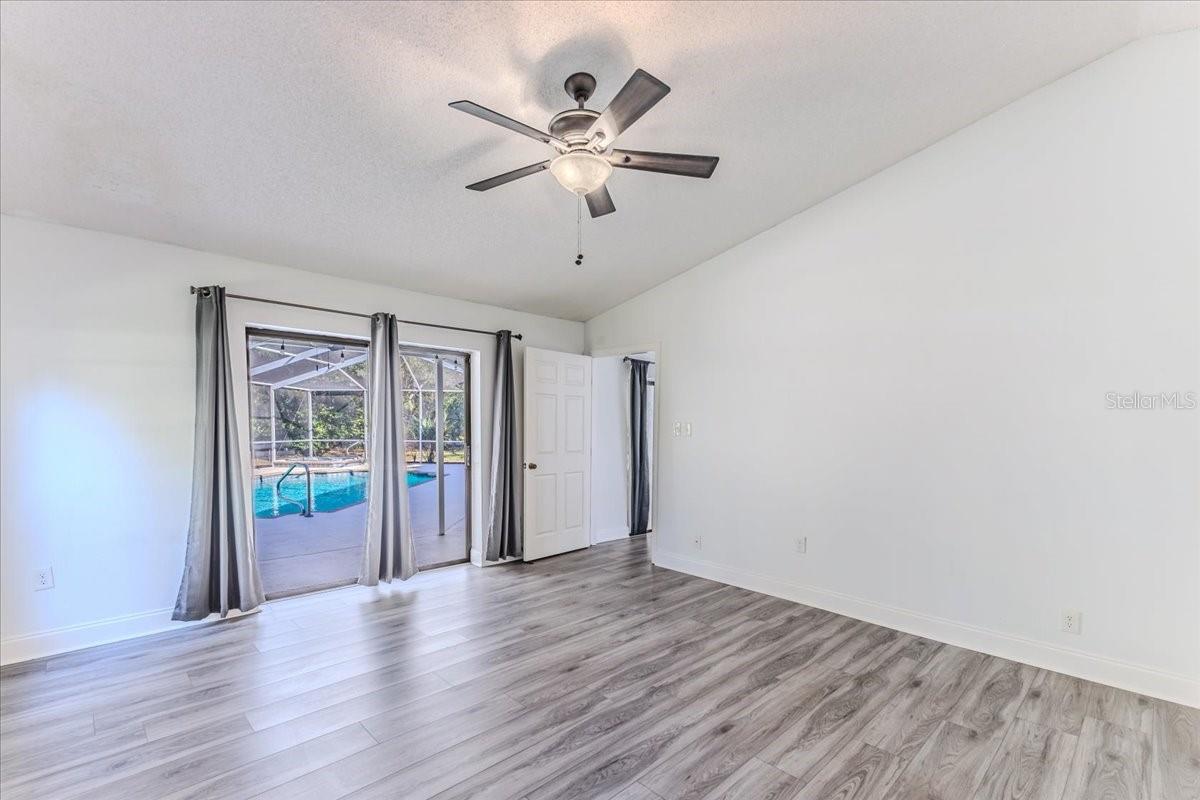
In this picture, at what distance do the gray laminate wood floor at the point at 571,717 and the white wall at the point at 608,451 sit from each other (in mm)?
2353

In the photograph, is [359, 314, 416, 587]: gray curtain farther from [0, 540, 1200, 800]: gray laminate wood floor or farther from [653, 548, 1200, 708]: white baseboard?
[653, 548, 1200, 708]: white baseboard

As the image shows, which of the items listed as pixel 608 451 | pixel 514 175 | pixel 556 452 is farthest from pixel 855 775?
pixel 608 451

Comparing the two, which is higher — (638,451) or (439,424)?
(439,424)

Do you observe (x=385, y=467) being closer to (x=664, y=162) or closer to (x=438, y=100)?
(x=438, y=100)

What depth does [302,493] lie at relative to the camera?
6.59 metres

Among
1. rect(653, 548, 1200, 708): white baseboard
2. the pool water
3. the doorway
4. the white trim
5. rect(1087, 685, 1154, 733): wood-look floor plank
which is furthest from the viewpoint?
the pool water

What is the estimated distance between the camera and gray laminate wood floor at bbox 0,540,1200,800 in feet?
6.73

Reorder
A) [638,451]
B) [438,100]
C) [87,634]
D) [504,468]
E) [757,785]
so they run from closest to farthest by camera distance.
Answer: [757,785], [438,100], [87,634], [504,468], [638,451]

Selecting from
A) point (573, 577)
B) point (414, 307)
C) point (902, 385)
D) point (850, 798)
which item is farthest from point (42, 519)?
point (902, 385)

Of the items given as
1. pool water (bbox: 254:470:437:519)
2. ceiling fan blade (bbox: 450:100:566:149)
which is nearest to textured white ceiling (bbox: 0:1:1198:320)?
ceiling fan blade (bbox: 450:100:566:149)

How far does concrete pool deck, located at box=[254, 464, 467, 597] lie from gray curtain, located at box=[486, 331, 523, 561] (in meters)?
0.46

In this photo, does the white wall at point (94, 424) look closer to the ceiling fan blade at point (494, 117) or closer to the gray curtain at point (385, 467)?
the gray curtain at point (385, 467)

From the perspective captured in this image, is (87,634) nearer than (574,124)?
No

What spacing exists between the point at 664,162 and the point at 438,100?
1141 millimetres
